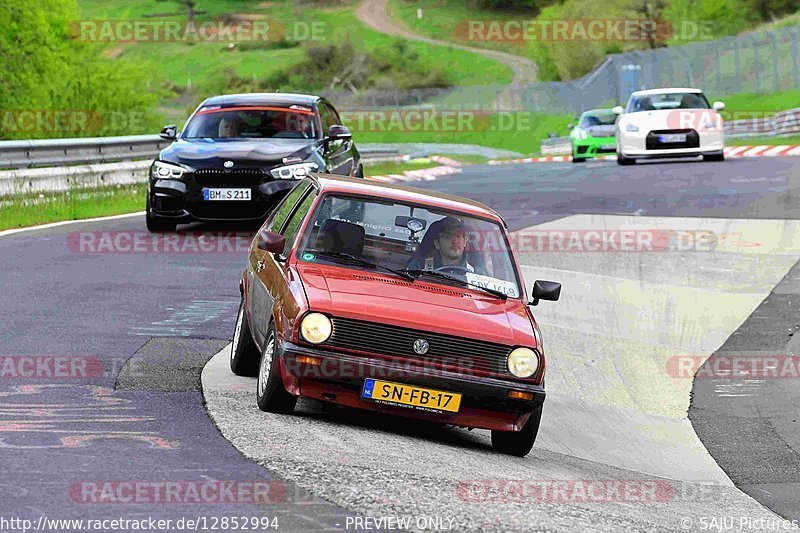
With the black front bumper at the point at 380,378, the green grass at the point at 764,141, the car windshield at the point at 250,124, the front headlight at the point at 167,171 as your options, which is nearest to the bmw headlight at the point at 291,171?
the car windshield at the point at 250,124

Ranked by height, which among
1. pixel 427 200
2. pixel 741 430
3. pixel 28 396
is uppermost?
pixel 427 200

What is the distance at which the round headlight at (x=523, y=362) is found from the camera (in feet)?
26.8

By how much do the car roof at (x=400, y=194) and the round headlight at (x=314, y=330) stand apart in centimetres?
143

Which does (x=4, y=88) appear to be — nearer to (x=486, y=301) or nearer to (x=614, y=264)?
(x=614, y=264)

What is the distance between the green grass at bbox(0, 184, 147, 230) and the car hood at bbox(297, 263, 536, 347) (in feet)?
34.9

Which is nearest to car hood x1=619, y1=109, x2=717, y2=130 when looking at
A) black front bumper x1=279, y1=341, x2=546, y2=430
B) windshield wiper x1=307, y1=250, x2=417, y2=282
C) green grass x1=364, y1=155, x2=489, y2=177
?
green grass x1=364, y1=155, x2=489, y2=177

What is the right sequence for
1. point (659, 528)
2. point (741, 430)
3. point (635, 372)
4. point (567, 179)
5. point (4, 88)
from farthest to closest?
point (4, 88), point (567, 179), point (635, 372), point (741, 430), point (659, 528)

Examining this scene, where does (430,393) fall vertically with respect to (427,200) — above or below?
below

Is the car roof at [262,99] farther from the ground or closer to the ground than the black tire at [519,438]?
farther from the ground

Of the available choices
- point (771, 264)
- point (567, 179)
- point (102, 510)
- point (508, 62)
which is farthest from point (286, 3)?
point (102, 510)

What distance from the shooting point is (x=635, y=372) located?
12.4 meters

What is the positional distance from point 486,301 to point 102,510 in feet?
Answer: 11.0

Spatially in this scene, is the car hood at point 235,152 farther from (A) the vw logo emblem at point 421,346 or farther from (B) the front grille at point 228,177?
(A) the vw logo emblem at point 421,346

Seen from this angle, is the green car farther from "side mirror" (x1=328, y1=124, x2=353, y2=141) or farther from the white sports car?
"side mirror" (x1=328, y1=124, x2=353, y2=141)
